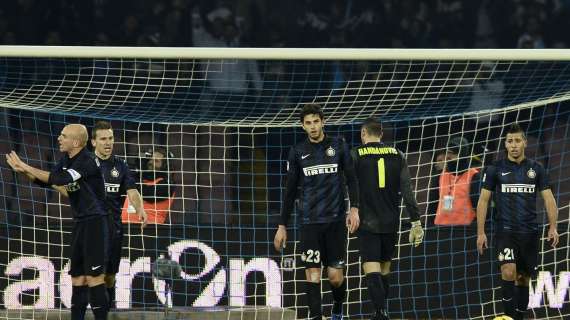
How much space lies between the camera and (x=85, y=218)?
10.4 meters

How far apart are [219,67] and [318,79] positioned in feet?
3.21

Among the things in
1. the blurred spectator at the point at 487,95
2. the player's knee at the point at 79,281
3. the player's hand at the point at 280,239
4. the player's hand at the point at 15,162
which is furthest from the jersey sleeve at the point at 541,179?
the player's hand at the point at 15,162

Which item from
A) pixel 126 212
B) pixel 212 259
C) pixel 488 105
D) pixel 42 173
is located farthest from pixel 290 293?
pixel 42 173

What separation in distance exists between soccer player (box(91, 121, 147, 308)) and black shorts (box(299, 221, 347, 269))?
1.51 metres

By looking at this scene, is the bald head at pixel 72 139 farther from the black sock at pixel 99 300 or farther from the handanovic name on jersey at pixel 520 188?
the handanovic name on jersey at pixel 520 188

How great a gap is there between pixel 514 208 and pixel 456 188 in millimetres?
1622

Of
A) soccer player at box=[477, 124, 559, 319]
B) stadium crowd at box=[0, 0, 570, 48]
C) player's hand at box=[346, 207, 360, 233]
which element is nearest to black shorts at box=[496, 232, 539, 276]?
soccer player at box=[477, 124, 559, 319]

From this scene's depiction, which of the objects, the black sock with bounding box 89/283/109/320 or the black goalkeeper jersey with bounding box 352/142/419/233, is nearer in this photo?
the black sock with bounding box 89/283/109/320

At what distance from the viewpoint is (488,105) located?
12.8m

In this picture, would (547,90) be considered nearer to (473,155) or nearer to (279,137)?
(473,155)

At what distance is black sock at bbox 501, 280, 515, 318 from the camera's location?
11.1 metres

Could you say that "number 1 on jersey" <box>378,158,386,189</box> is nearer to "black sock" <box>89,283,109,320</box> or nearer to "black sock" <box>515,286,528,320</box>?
"black sock" <box>515,286,528,320</box>

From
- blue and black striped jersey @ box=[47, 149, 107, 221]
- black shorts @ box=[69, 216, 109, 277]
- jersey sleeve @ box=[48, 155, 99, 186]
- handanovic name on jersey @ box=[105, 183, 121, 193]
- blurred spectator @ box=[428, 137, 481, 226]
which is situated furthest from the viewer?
blurred spectator @ box=[428, 137, 481, 226]

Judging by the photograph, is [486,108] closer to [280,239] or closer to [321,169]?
[321,169]
